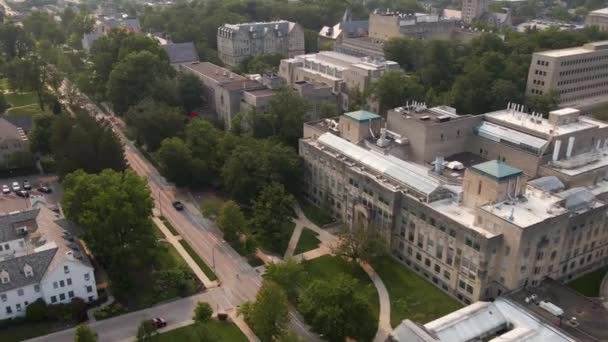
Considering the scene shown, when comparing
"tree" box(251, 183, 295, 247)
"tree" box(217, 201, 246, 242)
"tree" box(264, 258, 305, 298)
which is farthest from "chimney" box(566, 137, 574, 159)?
"tree" box(217, 201, 246, 242)

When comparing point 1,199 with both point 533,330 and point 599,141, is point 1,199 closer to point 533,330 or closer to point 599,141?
point 533,330

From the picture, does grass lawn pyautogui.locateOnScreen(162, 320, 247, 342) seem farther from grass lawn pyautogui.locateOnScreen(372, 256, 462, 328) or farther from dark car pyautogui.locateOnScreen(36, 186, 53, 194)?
dark car pyautogui.locateOnScreen(36, 186, 53, 194)

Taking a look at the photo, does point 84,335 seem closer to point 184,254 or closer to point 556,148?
point 184,254

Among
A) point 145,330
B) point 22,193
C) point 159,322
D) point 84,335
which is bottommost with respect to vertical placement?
point 159,322

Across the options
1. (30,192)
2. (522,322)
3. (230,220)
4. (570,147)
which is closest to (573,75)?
(570,147)

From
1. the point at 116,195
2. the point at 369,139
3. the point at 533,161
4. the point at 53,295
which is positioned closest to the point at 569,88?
the point at 533,161

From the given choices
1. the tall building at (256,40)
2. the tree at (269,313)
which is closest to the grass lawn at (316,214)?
the tree at (269,313)
